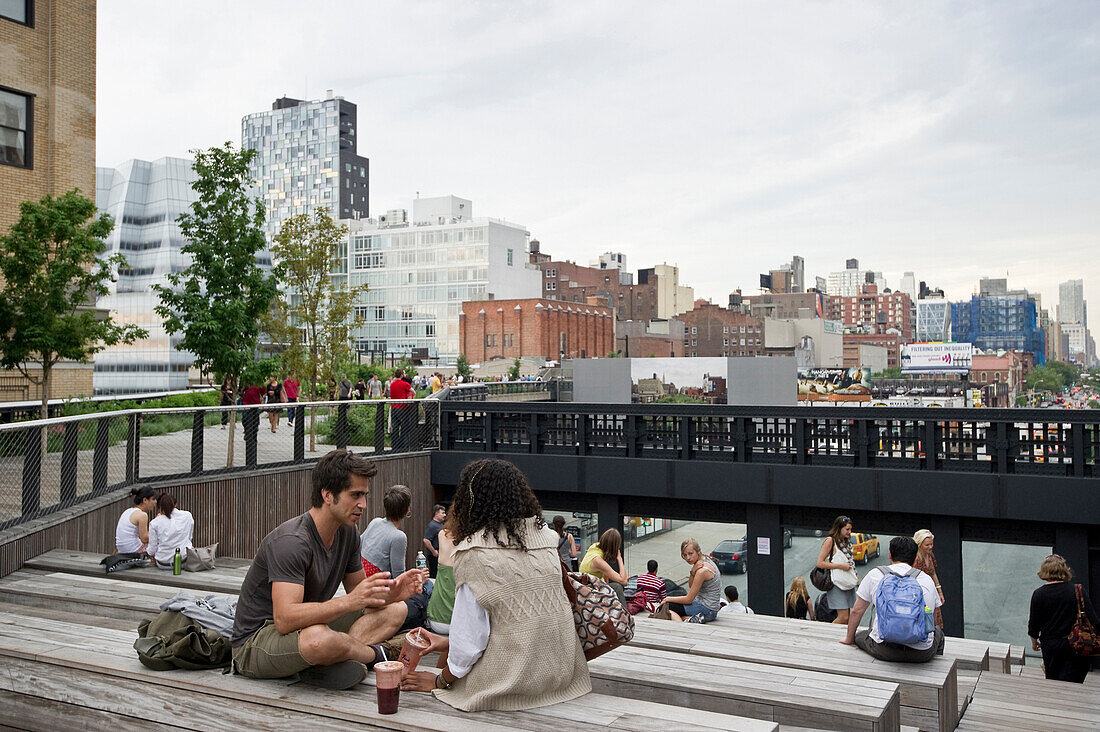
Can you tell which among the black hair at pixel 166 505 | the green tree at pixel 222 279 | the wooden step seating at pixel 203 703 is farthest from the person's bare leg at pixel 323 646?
the green tree at pixel 222 279

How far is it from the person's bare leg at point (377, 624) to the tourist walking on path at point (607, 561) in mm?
4777

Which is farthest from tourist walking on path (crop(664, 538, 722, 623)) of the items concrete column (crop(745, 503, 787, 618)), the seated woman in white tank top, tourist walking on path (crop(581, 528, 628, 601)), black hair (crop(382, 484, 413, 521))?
concrete column (crop(745, 503, 787, 618))

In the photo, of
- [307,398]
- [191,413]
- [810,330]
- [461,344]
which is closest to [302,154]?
[461,344]

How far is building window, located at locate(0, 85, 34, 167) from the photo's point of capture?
20.7 meters

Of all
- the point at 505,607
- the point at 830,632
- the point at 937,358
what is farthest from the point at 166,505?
the point at 937,358

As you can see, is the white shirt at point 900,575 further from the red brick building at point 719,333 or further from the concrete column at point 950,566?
the red brick building at point 719,333

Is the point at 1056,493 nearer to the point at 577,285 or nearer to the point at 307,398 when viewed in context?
the point at 307,398

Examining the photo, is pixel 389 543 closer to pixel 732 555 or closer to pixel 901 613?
pixel 901 613

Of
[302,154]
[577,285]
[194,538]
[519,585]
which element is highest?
[302,154]

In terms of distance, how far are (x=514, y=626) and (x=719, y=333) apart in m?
144

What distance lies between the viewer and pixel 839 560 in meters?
10.7

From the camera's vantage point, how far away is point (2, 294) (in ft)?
55.6

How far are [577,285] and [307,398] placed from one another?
390ft

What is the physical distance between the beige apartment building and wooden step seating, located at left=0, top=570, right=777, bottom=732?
Result: 60.0 feet
